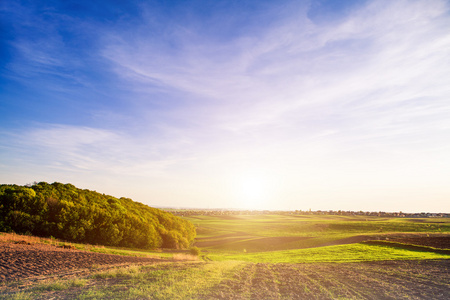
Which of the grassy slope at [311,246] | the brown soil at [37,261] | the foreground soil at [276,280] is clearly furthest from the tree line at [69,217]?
the grassy slope at [311,246]

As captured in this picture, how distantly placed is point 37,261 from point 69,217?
13.7m

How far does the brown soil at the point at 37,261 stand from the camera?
46.0 feet

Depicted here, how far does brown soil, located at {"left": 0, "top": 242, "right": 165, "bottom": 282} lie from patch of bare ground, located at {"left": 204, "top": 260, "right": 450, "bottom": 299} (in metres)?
9.84

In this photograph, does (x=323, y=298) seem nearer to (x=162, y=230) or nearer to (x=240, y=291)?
(x=240, y=291)

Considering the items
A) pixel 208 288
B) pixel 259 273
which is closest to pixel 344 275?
pixel 259 273

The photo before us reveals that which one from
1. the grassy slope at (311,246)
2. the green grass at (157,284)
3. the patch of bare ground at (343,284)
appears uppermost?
the green grass at (157,284)

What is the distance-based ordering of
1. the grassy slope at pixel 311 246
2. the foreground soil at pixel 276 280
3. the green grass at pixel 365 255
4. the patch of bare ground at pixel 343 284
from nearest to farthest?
the foreground soil at pixel 276 280, the patch of bare ground at pixel 343 284, the green grass at pixel 365 255, the grassy slope at pixel 311 246

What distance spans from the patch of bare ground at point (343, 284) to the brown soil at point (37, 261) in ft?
32.3

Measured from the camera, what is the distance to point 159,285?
13031 millimetres

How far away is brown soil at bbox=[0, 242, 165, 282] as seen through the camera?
1402 centimetres

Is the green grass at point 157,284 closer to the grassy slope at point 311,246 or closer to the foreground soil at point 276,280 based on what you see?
the foreground soil at point 276,280

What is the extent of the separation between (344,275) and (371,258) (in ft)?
36.3

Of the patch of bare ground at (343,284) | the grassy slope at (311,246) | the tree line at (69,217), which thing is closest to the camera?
the patch of bare ground at (343,284)

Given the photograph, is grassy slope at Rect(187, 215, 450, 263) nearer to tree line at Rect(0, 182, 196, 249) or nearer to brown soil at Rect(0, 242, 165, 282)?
tree line at Rect(0, 182, 196, 249)
